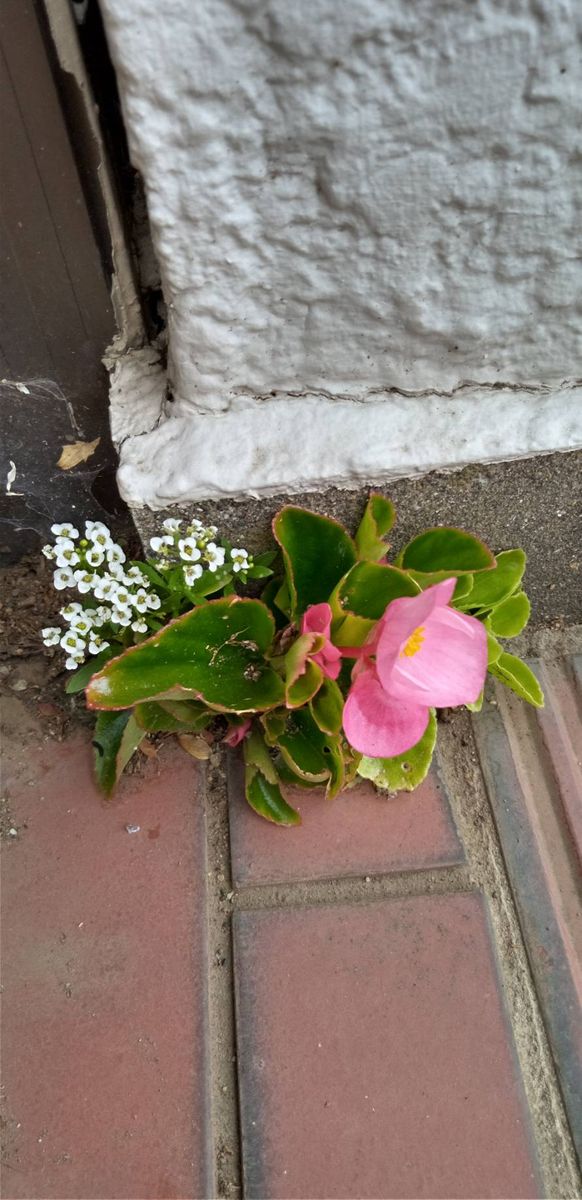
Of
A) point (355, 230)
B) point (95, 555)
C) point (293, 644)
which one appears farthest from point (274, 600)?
point (355, 230)

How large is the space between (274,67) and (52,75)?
0.20 meters

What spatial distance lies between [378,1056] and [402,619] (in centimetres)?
48

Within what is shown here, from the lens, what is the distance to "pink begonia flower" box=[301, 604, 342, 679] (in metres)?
0.91

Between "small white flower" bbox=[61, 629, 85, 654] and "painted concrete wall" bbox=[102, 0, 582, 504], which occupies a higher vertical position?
"painted concrete wall" bbox=[102, 0, 582, 504]

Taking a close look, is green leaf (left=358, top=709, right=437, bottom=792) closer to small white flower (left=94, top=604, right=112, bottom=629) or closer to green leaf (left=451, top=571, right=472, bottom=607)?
green leaf (left=451, top=571, right=472, bottom=607)

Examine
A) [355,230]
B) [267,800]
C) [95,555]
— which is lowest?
[267,800]

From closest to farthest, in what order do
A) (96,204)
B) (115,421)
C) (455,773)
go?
1. (96,204)
2. (115,421)
3. (455,773)

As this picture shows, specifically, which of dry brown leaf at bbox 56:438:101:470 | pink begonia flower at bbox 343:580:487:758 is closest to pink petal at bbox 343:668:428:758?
pink begonia flower at bbox 343:580:487:758

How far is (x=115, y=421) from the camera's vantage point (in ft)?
2.98

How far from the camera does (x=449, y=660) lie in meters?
0.84

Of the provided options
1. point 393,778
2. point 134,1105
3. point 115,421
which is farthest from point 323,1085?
point 115,421

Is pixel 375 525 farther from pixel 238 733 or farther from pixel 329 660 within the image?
pixel 238 733

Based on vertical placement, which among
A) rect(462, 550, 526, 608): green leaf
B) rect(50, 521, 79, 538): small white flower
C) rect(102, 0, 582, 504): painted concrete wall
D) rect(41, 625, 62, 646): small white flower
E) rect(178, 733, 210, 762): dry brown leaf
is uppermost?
rect(102, 0, 582, 504): painted concrete wall

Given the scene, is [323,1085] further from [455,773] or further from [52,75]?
[52,75]
